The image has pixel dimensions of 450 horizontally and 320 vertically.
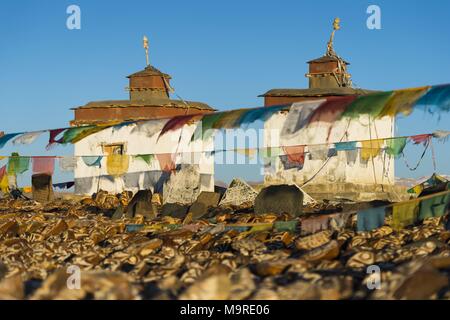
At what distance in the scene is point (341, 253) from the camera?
29.9ft

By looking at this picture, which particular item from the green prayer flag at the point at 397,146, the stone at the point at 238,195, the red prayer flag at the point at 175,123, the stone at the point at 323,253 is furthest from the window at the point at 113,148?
the stone at the point at 323,253

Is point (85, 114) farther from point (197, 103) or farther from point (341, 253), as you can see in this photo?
point (341, 253)

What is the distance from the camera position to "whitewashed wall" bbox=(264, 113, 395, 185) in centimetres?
2592

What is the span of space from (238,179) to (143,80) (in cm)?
1280

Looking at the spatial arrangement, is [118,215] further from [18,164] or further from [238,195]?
[18,164]

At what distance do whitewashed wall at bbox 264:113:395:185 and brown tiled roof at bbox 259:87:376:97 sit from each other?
304 centimetres

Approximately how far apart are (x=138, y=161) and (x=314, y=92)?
830cm

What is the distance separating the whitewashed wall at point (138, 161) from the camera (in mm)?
25062

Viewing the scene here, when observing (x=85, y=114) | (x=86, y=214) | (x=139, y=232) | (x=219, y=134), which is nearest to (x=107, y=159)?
(x=85, y=114)

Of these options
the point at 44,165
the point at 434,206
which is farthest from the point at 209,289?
the point at 44,165

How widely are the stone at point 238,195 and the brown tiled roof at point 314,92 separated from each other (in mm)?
9421

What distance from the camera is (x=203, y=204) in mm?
18016
